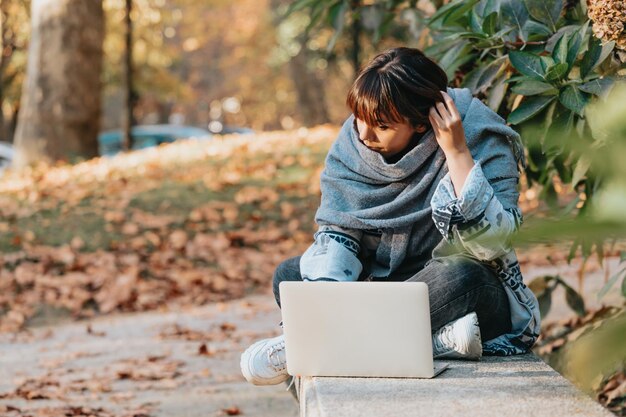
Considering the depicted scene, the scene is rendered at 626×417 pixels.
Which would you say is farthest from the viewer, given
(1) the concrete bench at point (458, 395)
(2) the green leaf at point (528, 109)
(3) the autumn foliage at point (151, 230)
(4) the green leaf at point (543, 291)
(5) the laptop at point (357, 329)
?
(3) the autumn foliage at point (151, 230)

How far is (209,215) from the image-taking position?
8531 millimetres

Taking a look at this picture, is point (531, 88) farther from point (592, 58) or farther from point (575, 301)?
point (575, 301)

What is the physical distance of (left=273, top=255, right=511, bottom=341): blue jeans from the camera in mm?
2768

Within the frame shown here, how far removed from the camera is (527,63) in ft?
9.27

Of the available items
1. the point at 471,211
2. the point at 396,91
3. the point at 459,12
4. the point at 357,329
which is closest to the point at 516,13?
the point at 459,12

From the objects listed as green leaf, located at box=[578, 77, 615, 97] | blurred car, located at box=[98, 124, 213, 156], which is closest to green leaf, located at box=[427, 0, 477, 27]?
green leaf, located at box=[578, 77, 615, 97]

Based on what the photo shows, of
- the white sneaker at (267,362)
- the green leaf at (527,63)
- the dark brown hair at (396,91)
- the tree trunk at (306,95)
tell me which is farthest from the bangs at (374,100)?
the tree trunk at (306,95)

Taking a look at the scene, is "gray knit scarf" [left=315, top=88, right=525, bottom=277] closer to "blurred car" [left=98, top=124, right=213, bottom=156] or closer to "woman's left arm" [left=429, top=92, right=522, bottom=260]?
"woman's left arm" [left=429, top=92, right=522, bottom=260]

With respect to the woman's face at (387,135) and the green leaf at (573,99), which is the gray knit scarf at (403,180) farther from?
the green leaf at (573,99)

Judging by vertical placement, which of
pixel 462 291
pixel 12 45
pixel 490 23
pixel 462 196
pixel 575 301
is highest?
pixel 12 45

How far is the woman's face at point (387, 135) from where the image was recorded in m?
2.88

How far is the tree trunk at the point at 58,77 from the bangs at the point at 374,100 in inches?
371

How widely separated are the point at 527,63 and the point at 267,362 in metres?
1.12

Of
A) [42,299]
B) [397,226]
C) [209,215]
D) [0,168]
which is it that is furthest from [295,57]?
[397,226]
